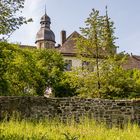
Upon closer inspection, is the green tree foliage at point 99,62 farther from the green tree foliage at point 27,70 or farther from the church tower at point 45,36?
the church tower at point 45,36

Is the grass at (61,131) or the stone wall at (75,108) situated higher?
the stone wall at (75,108)

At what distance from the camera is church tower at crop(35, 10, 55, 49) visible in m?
75.4

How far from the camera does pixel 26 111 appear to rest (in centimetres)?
1930

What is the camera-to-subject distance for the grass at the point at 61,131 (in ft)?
41.2

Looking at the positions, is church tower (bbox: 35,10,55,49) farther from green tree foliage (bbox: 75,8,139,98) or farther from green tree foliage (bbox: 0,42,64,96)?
green tree foliage (bbox: 75,8,139,98)

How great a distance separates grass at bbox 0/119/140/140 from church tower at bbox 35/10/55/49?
57184mm

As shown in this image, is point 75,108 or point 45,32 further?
point 45,32

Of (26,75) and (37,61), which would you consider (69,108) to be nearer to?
(26,75)

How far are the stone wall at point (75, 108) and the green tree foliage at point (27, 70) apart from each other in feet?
24.2

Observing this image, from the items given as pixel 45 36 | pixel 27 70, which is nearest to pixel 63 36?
pixel 45 36

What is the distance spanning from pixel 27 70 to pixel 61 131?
25573mm

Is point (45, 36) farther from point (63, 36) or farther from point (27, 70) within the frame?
point (27, 70)

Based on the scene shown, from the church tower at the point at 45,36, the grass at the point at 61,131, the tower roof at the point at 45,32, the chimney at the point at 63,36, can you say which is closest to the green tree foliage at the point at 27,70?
the grass at the point at 61,131

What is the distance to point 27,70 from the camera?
→ 4022 cm
